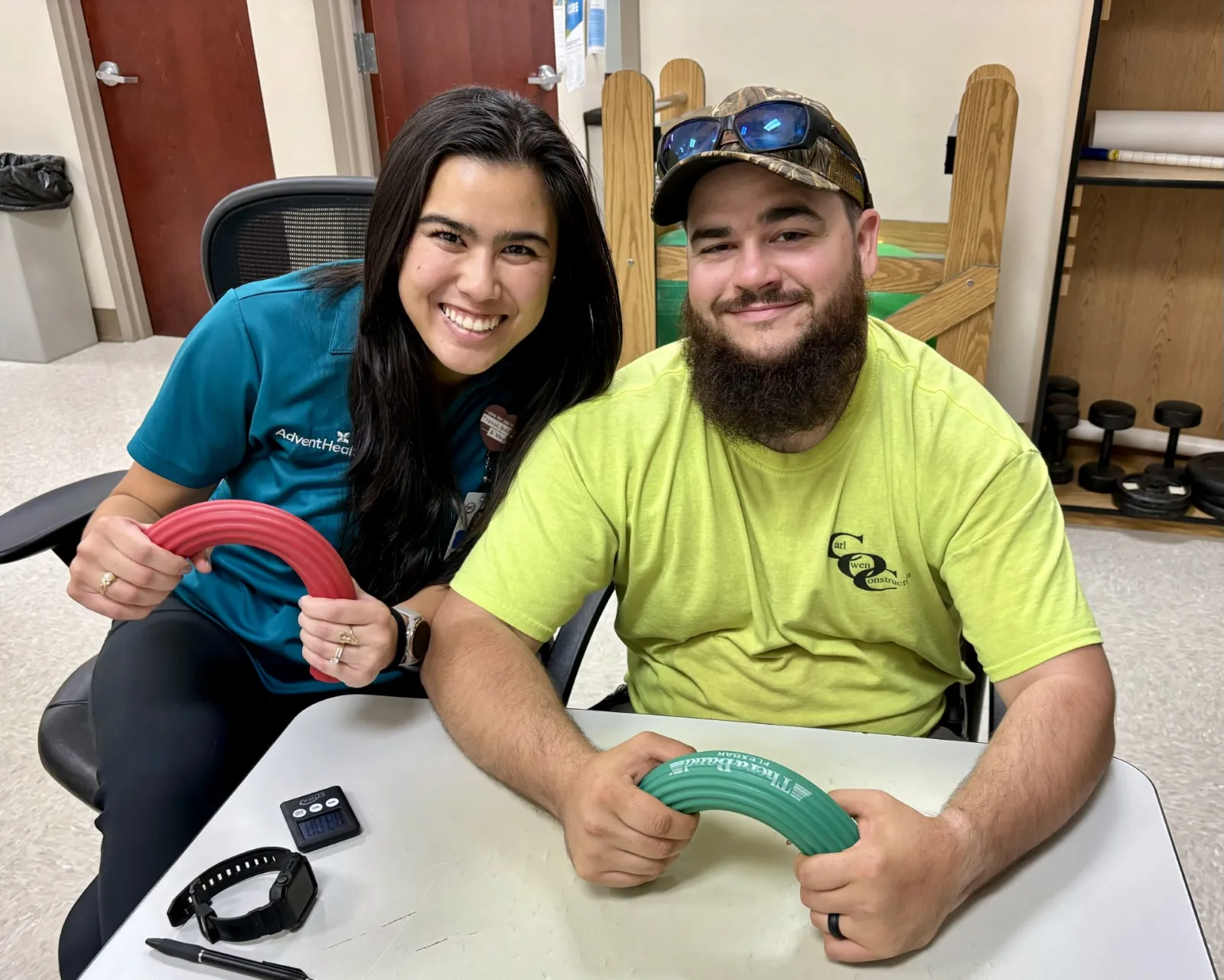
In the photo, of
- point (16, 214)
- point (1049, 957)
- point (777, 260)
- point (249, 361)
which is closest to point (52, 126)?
point (16, 214)

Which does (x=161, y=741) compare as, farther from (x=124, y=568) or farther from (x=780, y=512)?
(x=780, y=512)

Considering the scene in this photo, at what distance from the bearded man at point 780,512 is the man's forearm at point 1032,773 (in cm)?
1

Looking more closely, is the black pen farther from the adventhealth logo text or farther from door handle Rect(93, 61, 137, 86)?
door handle Rect(93, 61, 137, 86)

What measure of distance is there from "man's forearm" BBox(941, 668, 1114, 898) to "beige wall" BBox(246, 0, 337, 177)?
3.81 meters

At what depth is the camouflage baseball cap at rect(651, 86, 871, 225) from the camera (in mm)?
1127

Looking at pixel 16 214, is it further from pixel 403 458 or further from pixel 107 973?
pixel 107 973

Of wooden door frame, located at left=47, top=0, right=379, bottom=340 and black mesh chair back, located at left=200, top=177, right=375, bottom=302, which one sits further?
wooden door frame, located at left=47, top=0, right=379, bottom=340

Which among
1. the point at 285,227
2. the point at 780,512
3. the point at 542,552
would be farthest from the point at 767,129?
the point at 285,227

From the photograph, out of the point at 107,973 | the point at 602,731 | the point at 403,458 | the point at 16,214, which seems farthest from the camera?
the point at 16,214

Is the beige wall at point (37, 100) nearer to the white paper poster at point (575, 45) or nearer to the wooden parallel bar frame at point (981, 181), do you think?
the white paper poster at point (575, 45)

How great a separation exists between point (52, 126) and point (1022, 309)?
4.22 meters

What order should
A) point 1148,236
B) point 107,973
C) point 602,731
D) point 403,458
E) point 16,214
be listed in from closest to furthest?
1. point 107,973
2. point 602,731
3. point 403,458
4. point 1148,236
5. point 16,214

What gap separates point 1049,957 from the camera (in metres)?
0.78

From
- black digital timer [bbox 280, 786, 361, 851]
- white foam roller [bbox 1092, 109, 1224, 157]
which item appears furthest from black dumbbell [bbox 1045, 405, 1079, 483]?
black digital timer [bbox 280, 786, 361, 851]
